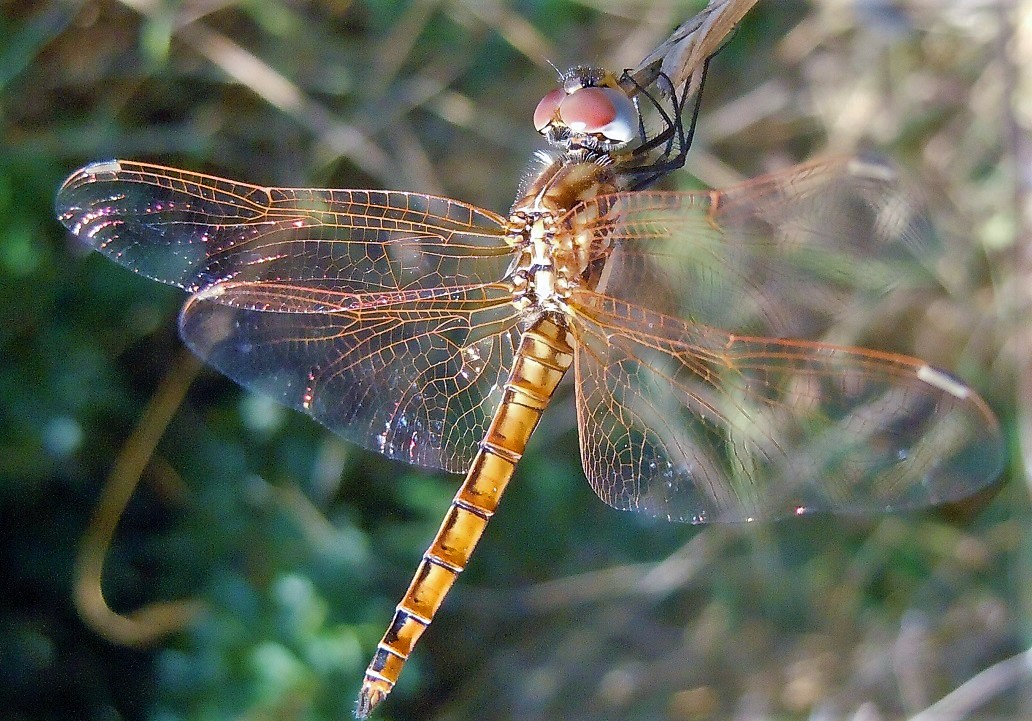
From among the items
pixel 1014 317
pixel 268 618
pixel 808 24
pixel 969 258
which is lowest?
pixel 268 618

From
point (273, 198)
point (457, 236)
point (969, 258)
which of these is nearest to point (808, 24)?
point (969, 258)

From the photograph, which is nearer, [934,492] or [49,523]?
[934,492]

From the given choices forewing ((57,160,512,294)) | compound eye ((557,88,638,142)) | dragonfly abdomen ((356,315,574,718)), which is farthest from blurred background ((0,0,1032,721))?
compound eye ((557,88,638,142))

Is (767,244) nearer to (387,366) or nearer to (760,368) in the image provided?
(760,368)

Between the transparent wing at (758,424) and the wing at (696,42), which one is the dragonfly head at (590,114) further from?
the transparent wing at (758,424)

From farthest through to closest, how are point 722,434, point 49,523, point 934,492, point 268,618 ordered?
point 49,523, point 268,618, point 722,434, point 934,492

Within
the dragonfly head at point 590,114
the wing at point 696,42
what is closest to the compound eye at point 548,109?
the dragonfly head at point 590,114

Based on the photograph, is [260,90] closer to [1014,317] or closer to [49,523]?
[49,523]

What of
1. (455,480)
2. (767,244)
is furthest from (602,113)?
(455,480)
